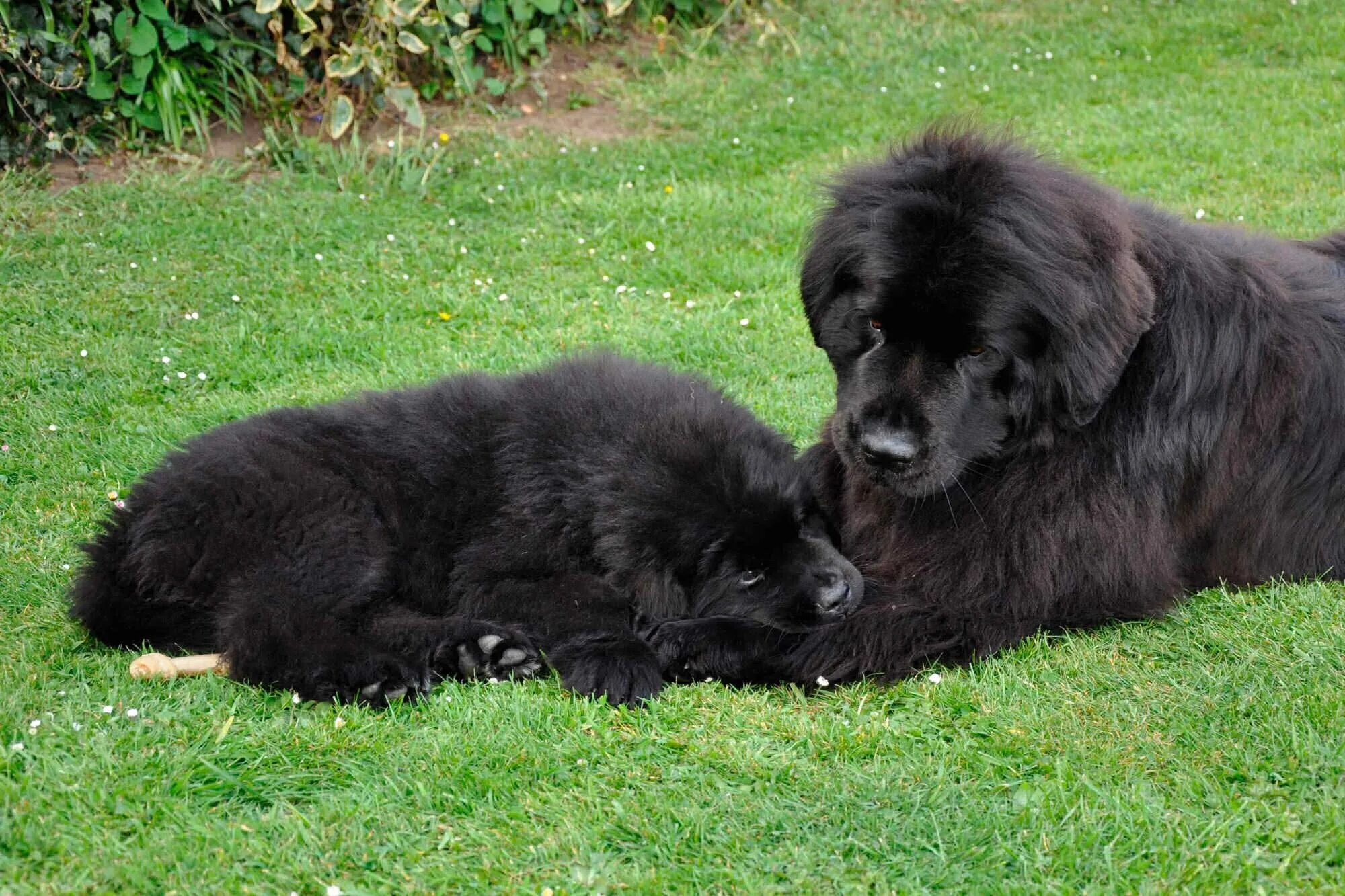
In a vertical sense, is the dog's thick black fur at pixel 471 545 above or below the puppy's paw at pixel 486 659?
above

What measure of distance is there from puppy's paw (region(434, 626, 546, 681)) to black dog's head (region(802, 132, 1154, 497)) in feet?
3.87

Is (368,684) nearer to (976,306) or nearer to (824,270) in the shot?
(824,270)

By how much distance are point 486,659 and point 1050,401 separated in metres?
1.83

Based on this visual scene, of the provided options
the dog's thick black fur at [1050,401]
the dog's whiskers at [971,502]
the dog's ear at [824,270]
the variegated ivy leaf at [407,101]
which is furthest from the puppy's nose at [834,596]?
the variegated ivy leaf at [407,101]

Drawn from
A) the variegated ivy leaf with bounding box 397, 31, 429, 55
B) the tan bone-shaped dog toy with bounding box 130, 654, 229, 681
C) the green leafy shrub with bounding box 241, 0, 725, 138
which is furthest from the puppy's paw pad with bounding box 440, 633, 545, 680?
the variegated ivy leaf with bounding box 397, 31, 429, 55

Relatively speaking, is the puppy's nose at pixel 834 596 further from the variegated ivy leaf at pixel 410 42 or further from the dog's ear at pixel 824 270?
the variegated ivy leaf at pixel 410 42

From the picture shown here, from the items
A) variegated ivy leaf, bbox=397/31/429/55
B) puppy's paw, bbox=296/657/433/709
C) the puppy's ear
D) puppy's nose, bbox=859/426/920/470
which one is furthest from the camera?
variegated ivy leaf, bbox=397/31/429/55

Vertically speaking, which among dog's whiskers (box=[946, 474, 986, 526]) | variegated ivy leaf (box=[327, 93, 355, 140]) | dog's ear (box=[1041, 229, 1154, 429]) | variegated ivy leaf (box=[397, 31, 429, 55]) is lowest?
dog's whiskers (box=[946, 474, 986, 526])

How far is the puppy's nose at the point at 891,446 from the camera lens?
12.0 feet

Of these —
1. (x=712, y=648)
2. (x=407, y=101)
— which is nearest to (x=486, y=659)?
(x=712, y=648)

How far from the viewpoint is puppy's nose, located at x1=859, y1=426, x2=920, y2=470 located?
365 centimetres

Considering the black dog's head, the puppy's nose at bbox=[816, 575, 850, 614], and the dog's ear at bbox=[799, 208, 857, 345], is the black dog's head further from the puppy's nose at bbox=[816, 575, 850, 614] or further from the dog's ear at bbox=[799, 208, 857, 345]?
the puppy's nose at bbox=[816, 575, 850, 614]

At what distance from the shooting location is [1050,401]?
12.0 ft

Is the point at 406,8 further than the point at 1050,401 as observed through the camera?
Yes
